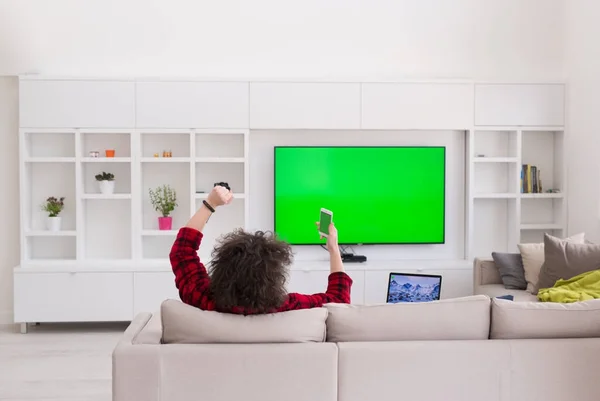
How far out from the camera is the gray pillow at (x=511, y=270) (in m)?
5.59

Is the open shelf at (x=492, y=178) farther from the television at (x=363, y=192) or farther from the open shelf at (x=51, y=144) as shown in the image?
the open shelf at (x=51, y=144)

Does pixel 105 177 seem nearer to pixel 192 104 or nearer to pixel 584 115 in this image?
pixel 192 104

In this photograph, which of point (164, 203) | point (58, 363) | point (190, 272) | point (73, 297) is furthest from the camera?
point (164, 203)

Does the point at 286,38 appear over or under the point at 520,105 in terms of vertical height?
over

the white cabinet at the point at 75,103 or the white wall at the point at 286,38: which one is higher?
the white wall at the point at 286,38

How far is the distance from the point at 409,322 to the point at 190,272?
0.87 m

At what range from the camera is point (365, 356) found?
9.39 feet

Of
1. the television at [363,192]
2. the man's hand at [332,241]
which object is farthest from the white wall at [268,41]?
the man's hand at [332,241]

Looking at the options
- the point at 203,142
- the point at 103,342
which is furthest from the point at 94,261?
the point at 203,142

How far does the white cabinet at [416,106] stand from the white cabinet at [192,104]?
3.40ft

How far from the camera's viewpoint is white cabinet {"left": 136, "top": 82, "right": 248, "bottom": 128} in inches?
245

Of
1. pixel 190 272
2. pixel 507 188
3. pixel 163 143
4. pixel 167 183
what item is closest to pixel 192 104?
pixel 163 143

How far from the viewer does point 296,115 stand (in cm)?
632

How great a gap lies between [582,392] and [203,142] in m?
4.29
